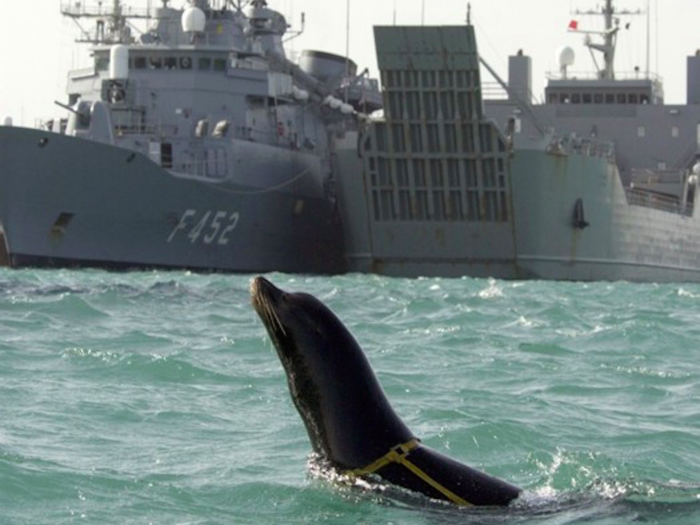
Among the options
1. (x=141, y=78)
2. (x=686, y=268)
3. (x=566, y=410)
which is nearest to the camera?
(x=566, y=410)

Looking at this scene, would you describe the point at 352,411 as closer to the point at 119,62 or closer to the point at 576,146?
the point at 119,62

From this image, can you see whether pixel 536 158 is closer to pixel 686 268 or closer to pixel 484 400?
pixel 686 268

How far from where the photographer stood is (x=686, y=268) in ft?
194

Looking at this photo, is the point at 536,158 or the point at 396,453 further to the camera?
the point at 536,158

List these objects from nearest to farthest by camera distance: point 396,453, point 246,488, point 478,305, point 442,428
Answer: point 396,453, point 246,488, point 442,428, point 478,305

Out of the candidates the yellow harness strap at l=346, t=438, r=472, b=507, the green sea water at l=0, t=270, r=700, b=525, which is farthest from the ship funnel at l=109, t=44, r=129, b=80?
the yellow harness strap at l=346, t=438, r=472, b=507

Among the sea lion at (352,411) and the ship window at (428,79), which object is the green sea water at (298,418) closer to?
the sea lion at (352,411)

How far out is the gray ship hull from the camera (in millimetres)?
46188

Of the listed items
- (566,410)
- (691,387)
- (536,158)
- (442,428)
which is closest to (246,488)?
(442,428)

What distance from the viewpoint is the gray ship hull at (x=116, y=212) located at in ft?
152

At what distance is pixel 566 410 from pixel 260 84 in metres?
40.6

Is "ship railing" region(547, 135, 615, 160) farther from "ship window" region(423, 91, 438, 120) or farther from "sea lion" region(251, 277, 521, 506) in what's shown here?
"sea lion" region(251, 277, 521, 506)

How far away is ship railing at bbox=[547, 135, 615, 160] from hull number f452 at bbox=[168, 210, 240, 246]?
880cm

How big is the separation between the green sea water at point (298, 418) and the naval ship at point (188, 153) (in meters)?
21.2
